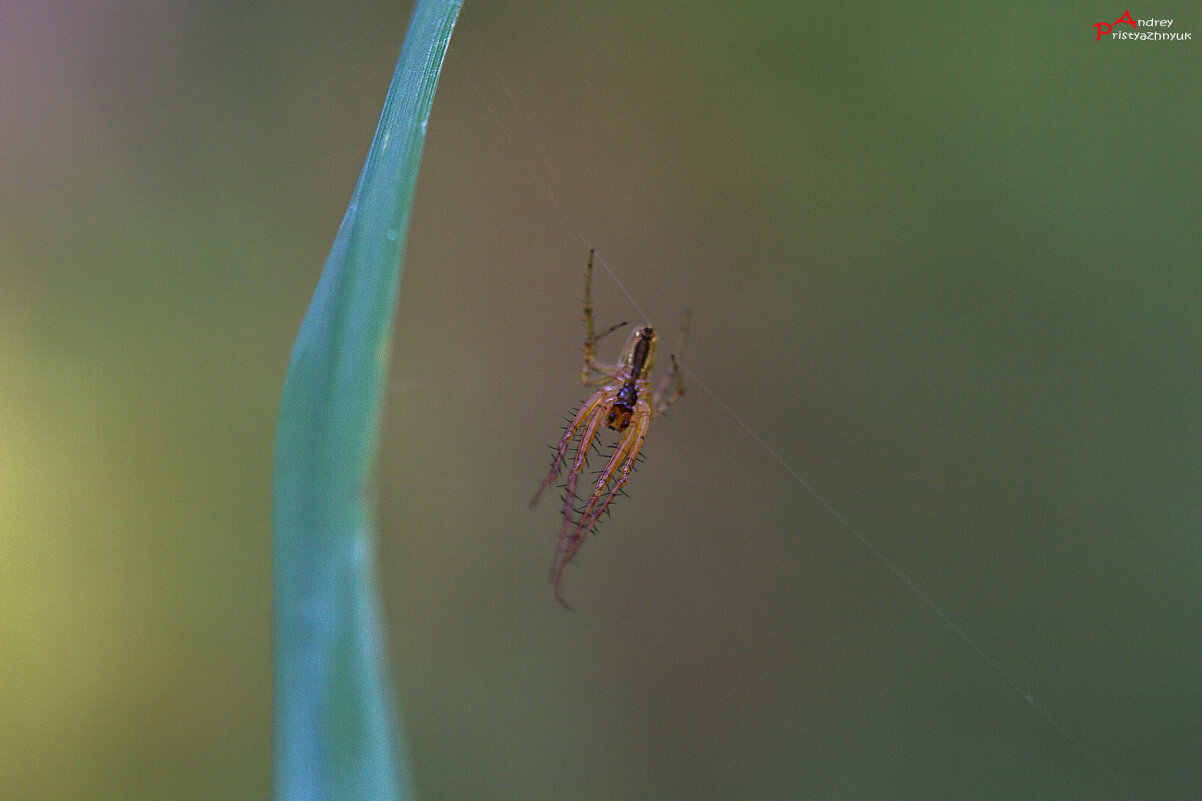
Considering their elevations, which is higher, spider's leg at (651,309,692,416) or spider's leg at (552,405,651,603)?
spider's leg at (651,309,692,416)

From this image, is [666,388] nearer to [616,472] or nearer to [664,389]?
[664,389]

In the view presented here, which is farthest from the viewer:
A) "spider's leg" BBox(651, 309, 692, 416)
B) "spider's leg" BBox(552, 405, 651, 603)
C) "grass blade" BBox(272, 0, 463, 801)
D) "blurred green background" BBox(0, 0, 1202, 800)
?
"blurred green background" BBox(0, 0, 1202, 800)

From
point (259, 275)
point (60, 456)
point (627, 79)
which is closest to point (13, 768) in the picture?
point (60, 456)

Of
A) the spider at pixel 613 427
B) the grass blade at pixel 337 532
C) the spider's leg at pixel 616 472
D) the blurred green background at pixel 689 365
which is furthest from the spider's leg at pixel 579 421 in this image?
the grass blade at pixel 337 532

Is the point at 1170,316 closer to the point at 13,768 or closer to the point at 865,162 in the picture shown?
the point at 865,162

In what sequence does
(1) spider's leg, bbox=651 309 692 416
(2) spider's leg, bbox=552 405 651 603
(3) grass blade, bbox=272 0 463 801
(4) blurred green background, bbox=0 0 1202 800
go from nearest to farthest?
(3) grass blade, bbox=272 0 463 801
(2) spider's leg, bbox=552 405 651 603
(1) spider's leg, bbox=651 309 692 416
(4) blurred green background, bbox=0 0 1202 800

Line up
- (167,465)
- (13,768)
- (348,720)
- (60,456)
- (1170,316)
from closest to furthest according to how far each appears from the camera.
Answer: (348,720) → (13,768) → (60,456) → (167,465) → (1170,316)

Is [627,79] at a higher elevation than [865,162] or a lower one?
higher

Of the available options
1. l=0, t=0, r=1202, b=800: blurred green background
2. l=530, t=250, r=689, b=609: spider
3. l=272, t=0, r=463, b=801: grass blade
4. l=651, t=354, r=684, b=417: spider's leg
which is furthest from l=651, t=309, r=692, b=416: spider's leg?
l=272, t=0, r=463, b=801: grass blade

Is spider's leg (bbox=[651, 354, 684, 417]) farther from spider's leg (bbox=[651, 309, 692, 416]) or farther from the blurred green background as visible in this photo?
the blurred green background
